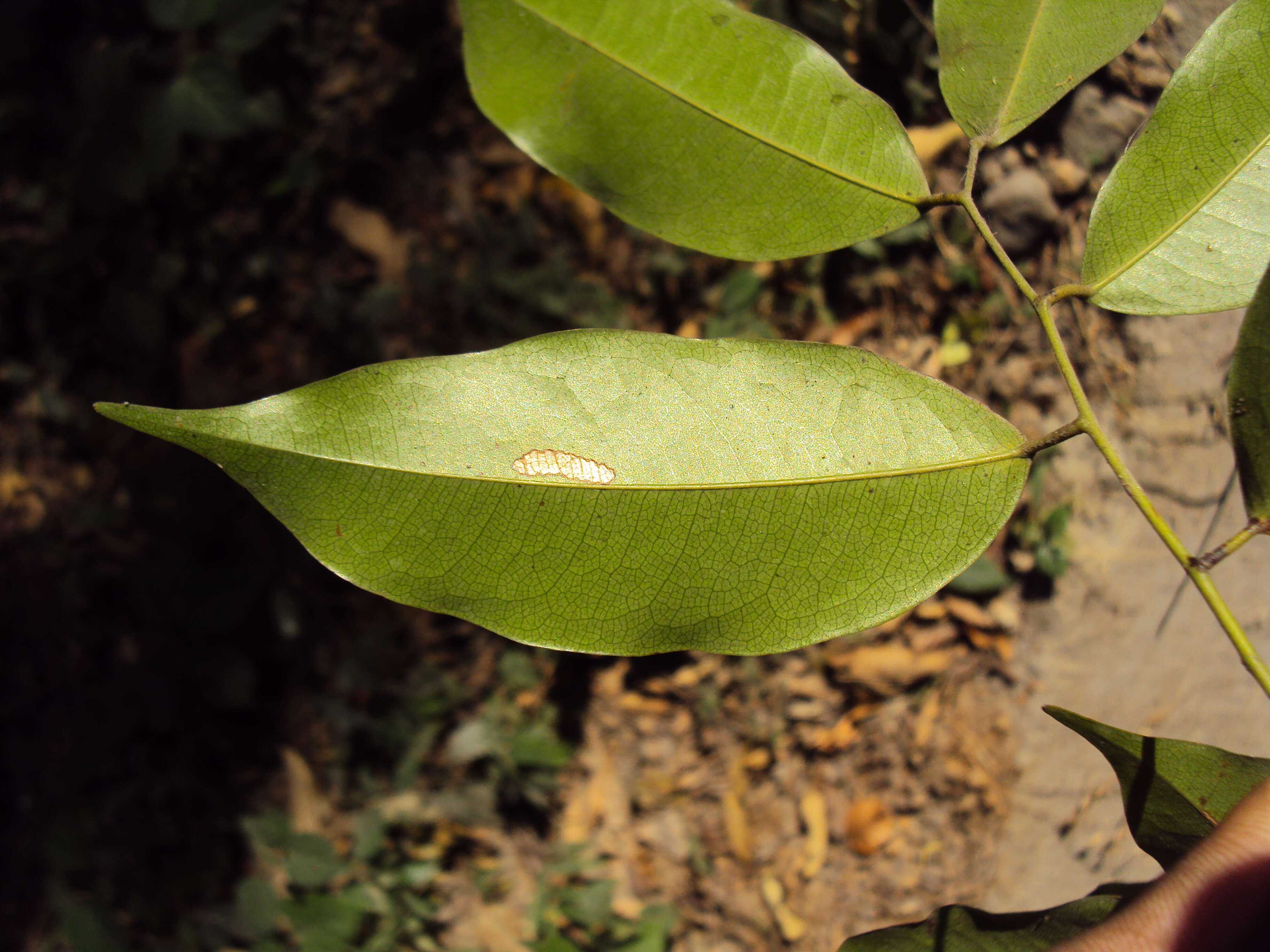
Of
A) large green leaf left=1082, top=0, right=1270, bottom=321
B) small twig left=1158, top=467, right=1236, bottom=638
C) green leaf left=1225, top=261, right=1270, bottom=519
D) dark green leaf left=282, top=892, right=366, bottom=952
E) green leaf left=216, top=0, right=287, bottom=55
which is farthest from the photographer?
dark green leaf left=282, top=892, right=366, bottom=952

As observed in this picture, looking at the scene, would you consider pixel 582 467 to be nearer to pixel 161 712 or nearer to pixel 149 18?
pixel 161 712

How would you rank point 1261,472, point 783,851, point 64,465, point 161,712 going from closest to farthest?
point 1261,472 < point 783,851 < point 161,712 < point 64,465

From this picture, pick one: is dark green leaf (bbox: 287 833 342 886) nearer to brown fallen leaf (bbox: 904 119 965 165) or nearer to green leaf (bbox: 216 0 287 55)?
green leaf (bbox: 216 0 287 55)

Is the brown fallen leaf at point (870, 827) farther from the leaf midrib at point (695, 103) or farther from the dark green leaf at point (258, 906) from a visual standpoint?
the leaf midrib at point (695, 103)

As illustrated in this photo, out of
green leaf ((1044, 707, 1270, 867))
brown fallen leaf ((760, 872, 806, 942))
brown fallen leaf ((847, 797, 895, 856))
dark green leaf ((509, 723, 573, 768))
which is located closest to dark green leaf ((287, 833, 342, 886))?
dark green leaf ((509, 723, 573, 768))

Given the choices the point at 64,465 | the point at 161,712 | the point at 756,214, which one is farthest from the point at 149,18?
the point at 756,214
